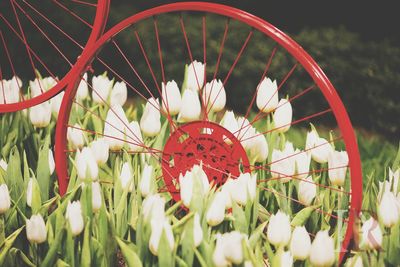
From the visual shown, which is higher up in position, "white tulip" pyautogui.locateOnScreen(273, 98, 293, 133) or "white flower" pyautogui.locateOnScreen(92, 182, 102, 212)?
"white tulip" pyautogui.locateOnScreen(273, 98, 293, 133)

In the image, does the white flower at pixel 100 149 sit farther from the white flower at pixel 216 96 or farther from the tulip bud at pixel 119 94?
the tulip bud at pixel 119 94

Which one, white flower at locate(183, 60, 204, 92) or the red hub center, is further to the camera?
white flower at locate(183, 60, 204, 92)

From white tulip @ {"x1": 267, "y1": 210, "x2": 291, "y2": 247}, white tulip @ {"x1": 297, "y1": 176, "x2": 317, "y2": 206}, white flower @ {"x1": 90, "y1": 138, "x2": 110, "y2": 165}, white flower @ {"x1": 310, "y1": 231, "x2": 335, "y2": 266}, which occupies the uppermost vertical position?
white flower @ {"x1": 90, "y1": 138, "x2": 110, "y2": 165}

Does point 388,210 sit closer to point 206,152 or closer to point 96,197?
point 206,152

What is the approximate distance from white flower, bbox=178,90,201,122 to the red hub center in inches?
2.4

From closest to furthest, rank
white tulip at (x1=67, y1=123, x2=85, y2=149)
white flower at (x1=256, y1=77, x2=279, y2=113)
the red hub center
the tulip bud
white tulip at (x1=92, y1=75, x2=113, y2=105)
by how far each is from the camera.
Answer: the red hub center → white flower at (x1=256, y1=77, x2=279, y2=113) → white tulip at (x1=67, y1=123, x2=85, y2=149) → the tulip bud → white tulip at (x1=92, y1=75, x2=113, y2=105)

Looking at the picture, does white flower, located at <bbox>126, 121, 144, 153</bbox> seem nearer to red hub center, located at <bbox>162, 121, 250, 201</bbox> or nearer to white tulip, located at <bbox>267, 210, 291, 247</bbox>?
red hub center, located at <bbox>162, 121, 250, 201</bbox>

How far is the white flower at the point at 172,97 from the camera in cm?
230

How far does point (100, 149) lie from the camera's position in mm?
2189

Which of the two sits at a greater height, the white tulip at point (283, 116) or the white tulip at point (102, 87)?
the white tulip at point (102, 87)

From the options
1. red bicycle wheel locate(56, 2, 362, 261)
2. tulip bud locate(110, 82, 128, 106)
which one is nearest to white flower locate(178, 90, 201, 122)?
red bicycle wheel locate(56, 2, 362, 261)

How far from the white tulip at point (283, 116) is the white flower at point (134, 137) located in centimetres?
48

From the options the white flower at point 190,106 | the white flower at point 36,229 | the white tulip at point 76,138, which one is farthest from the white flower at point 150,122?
the white flower at point 36,229

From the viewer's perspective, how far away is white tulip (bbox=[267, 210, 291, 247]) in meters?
1.79
